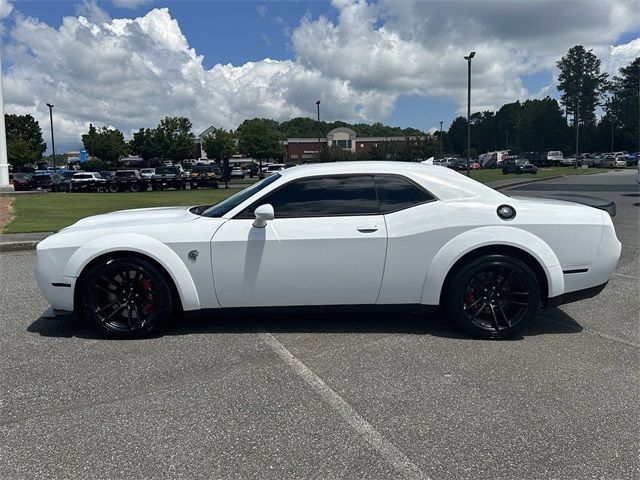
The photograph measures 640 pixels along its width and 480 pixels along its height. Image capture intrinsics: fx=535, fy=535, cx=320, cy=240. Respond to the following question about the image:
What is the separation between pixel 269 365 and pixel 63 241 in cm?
206

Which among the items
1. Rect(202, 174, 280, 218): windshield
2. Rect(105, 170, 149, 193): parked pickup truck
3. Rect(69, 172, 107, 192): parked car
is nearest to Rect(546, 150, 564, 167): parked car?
Rect(105, 170, 149, 193): parked pickup truck

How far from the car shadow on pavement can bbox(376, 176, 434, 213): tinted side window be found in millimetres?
919

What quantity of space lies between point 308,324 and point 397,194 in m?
1.40

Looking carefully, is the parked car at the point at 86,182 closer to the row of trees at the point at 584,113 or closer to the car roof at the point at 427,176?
the car roof at the point at 427,176

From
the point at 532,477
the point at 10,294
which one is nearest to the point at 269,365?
the point at 532,477

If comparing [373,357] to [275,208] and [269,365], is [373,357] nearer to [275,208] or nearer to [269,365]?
[269,365]

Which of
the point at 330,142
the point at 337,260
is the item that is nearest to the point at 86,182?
the point at 337,260

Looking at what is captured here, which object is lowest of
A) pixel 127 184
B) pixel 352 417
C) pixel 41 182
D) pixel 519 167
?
pixel 352 417

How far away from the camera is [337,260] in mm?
4340

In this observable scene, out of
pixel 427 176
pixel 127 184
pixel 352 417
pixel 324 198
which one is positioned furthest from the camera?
pixel 127 184

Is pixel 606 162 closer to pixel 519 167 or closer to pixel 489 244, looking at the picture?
pixel 519 167

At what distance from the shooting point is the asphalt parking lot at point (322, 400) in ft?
8.75

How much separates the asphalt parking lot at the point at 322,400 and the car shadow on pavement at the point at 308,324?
0.06 ft

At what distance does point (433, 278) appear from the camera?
4.39 metres
